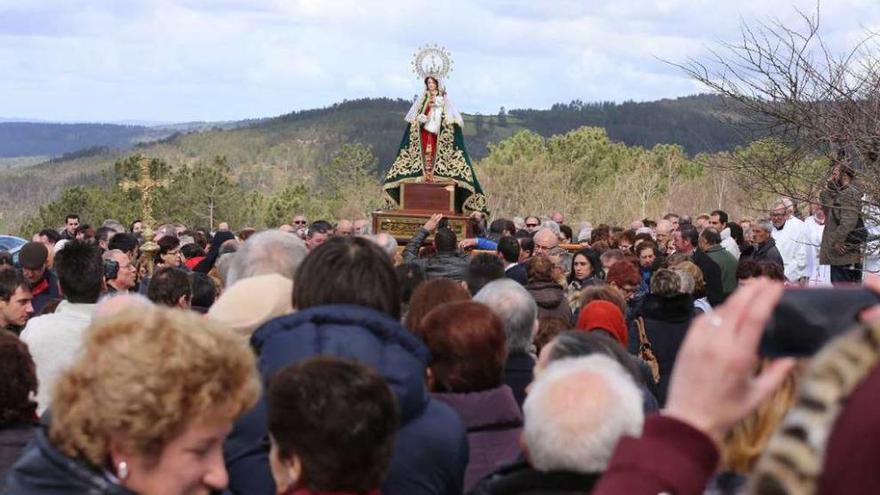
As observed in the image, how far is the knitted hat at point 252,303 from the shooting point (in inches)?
179

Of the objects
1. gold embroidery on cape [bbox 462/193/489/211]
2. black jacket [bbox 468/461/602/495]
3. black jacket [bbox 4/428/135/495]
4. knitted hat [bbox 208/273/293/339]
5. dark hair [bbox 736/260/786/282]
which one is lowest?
gold embroidery on cape [bbox 462/193/489/211]

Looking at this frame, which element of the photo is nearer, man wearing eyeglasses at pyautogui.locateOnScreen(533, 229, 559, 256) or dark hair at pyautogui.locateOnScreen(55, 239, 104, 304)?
dark hair at pyautogui.locateOnScreen(55, 239, 104, 304)

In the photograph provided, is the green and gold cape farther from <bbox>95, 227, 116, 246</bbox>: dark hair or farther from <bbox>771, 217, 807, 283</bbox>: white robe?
<bbox>771, 217, 807, 283</bbox>: white robe

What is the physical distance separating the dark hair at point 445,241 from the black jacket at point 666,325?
3.20 meters

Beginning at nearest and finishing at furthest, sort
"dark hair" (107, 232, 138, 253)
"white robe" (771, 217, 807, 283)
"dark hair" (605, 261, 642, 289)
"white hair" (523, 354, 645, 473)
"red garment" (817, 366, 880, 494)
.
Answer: "red garment" (817, 366, 880, 494)
"white hair" (523, 354, 645, 473)
"dark hair" (605, 261, 642, 289)
"dark hair" (107, 232, 138, 253)
"white robe" (771, 217, 807, 283)

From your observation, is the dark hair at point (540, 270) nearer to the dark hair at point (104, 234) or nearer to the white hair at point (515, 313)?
the white hair at point (515, 313)

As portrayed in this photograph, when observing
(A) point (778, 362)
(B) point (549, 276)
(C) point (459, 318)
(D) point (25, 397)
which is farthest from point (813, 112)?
(A) point (778, 362)

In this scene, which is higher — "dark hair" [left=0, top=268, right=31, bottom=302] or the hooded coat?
"dark hair" [left=0, top=268, right=31, bottom=302]

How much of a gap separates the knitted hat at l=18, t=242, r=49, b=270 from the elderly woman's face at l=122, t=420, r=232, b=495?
7247 millimetres

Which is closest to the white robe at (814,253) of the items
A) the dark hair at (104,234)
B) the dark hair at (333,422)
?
the dark hair at (104,234)

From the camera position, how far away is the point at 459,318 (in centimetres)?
474

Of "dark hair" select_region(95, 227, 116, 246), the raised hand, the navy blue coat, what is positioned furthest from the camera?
"dark hair" select_region(95, 227, 116, 246)

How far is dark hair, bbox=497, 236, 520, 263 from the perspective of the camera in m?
11.7

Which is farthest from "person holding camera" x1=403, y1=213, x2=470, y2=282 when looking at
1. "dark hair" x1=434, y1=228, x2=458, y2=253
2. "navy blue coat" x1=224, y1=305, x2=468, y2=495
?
"navy blue coat" x1=224, y1=305, x2=468, y2=495
